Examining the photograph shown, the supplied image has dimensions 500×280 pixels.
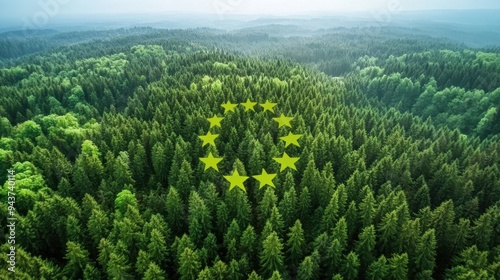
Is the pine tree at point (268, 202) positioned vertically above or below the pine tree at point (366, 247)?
above

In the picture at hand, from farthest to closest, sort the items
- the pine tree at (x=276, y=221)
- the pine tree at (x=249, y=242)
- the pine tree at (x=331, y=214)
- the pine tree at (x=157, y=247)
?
the pine tree at (x=331, y=214)
the pine tree at (x=276, y=221)
the pine tree at (x=249, y=242)
the pine tree at (x=157, y=247)

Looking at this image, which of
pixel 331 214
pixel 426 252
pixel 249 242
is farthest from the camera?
pixel 331 214

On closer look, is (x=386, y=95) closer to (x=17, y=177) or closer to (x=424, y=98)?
(x=424, y=98)

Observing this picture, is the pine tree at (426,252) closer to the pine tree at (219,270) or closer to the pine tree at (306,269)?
the pine tree at (306,269)

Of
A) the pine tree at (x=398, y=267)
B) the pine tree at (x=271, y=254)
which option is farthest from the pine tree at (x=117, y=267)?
the pine tree at (x=398, y=267)

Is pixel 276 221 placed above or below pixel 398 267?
above

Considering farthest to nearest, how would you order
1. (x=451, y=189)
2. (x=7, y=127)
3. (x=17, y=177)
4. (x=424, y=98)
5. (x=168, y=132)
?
1. (x=424, y=98)
2. (x=7, y=127)
3. (x=168, y=132)
4. (x=451, y=189)
5. (x=17, y=177)

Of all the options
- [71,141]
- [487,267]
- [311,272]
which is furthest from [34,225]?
[487,267]

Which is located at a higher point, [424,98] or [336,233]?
[336,233]

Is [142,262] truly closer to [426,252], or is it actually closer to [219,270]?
[219,270]

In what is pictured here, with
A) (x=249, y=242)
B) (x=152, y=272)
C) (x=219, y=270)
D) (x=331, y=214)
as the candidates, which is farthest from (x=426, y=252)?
(x=152, y=272)

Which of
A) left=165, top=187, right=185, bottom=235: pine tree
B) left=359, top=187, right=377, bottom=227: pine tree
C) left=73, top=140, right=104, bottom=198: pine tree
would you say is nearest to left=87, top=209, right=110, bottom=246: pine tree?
left=165, top=187, right=185, bottom=235: pine tree
